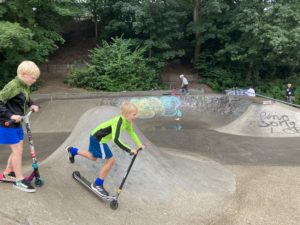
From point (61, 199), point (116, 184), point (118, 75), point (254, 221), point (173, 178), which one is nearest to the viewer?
point (61, 199)

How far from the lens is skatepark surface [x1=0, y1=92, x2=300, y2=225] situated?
16.4ft

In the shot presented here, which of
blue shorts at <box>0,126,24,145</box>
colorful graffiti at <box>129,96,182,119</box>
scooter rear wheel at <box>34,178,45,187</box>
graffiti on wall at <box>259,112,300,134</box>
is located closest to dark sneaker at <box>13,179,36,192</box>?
scooter rear wheel at <box>34,178,45,187</box>

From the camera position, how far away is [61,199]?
5.05 m

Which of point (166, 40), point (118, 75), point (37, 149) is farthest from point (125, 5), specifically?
point (37, 149)

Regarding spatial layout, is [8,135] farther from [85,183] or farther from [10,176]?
[85,183]

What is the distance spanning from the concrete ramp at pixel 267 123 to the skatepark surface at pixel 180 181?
0.17ft

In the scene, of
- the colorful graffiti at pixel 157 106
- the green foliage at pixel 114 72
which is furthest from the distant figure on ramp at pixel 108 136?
the green foliage at pixel 114 72

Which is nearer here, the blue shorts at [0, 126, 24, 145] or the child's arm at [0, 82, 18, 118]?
the child's arm at [0, 82, 18, 118]

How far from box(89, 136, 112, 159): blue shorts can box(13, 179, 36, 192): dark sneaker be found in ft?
3.61

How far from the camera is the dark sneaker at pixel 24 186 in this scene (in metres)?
4.83

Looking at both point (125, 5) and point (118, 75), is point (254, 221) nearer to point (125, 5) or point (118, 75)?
point (118, 75)

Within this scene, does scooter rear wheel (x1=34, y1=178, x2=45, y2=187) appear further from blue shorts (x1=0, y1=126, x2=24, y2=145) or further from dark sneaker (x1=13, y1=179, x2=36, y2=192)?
blue shorts (x1=0, y1=126, x2=24, y2=145)

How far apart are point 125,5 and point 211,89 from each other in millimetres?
9662

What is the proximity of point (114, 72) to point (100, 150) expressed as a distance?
19.8 metres
